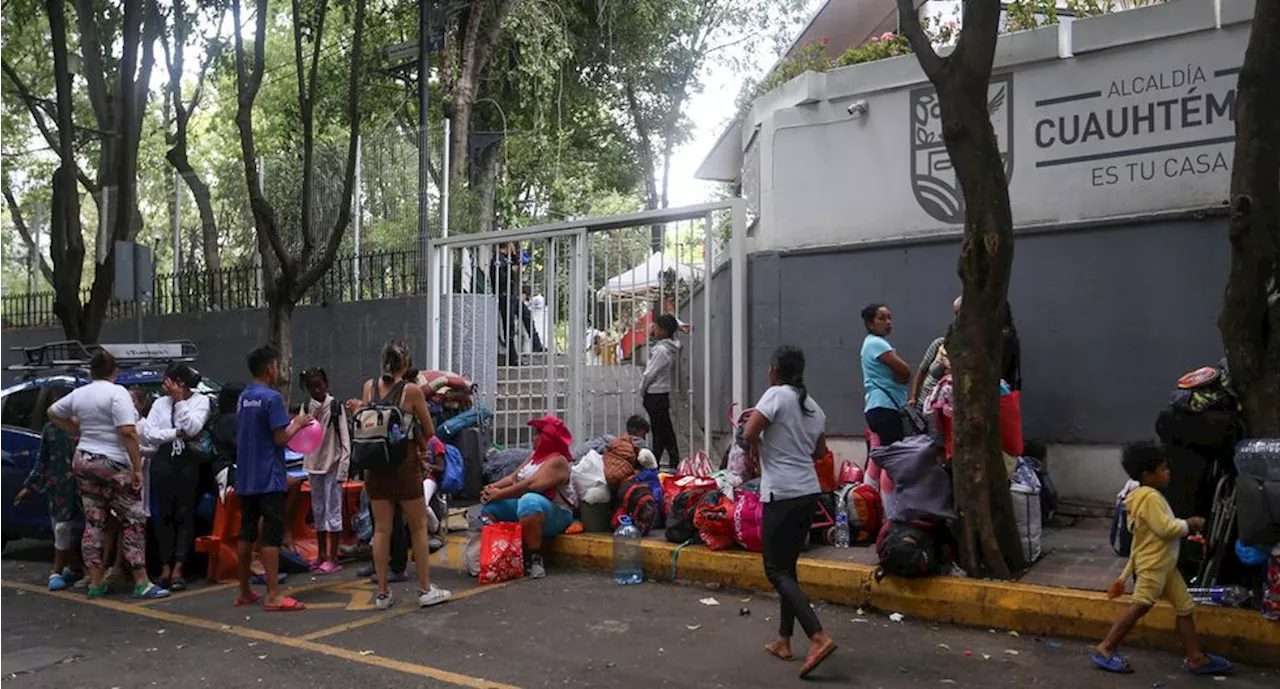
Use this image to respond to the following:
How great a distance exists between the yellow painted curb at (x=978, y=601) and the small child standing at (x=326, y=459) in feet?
6.63

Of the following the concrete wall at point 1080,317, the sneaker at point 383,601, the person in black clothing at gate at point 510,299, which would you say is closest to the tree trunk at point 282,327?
the person in black clothing at gate at point 510,299

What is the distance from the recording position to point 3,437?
8.65 metres

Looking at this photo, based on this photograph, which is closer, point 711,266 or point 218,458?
point 218,458

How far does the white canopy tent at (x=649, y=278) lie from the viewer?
1003cm

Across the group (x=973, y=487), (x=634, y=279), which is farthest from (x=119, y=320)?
(x=973, y=487)

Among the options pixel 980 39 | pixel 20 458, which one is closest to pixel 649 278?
pixel 980 39

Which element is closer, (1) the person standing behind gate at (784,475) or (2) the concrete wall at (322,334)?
(1) the person standing behind gate at (784,475)

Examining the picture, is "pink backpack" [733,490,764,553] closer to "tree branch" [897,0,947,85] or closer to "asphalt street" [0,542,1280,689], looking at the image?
"asphalt street" [0,542,1280,689]

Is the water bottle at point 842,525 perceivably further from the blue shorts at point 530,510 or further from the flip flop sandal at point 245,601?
the flip flop sandal at point 245,601

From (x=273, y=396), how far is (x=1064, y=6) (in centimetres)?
763

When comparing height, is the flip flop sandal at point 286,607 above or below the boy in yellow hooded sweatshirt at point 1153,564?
below

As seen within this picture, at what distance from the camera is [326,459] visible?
312 inches

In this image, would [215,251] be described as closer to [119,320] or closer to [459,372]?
[119,320]

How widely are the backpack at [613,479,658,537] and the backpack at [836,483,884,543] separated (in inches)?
56.9
